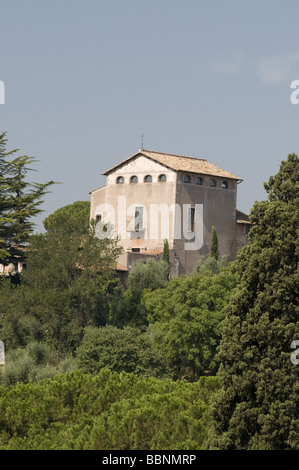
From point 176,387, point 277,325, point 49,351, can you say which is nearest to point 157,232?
point 49,351

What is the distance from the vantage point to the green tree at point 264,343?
20281 mm

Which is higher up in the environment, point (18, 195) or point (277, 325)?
point (18, 195)

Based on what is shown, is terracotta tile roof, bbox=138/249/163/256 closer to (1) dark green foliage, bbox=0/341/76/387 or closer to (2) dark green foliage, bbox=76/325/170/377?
(1) dark green foliage, bbox=0/341/76/387

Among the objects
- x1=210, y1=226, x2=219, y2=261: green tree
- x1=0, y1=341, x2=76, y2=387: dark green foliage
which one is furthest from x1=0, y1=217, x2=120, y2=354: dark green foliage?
x1=210, y1=226, x2=219, y2=261: green tree

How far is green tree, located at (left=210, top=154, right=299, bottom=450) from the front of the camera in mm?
20281

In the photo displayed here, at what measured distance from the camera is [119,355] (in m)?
38.3

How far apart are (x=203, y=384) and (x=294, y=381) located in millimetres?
5254

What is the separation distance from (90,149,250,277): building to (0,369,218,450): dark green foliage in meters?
26.8

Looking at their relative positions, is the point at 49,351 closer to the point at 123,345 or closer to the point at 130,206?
the point at 123,345

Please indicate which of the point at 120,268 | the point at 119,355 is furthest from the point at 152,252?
the point at 119,355

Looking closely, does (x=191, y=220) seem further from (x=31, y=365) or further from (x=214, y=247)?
(x=31, y=365)

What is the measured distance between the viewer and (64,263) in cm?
4466

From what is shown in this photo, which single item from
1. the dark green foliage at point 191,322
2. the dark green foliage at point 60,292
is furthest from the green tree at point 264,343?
the dark green foliage at point 60,292
